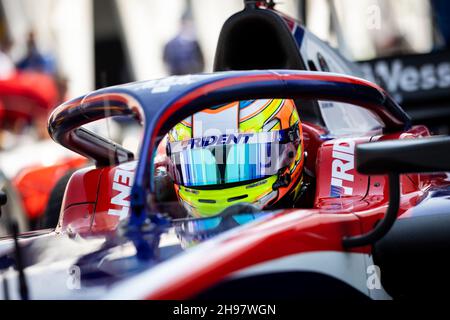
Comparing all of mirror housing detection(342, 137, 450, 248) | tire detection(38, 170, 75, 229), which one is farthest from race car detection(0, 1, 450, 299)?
tire detection(38, 170, 75, 229)

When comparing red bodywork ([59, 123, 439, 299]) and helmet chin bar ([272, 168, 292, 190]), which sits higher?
helmet chin bar ([272, 168, 292, 190])

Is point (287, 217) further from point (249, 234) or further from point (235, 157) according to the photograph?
point (235, 157)

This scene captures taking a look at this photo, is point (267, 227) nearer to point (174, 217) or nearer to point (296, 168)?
point (174, 217)

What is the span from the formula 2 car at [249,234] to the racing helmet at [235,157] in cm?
17

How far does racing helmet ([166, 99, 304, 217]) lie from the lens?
229cm

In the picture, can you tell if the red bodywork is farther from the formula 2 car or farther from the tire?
the tire

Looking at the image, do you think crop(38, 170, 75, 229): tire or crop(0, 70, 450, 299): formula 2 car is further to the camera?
crop(38, 170, 75, 229): tire

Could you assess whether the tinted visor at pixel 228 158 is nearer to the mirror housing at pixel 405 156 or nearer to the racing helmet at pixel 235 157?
the racing helmet at pixel 235 157

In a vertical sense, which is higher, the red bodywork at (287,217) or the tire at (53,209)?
the red bodywork at (287,217)

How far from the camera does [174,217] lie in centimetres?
196

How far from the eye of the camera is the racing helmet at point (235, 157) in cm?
229

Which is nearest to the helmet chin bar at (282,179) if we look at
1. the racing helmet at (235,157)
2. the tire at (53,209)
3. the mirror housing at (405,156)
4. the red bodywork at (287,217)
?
the racing helmet at (235,157)

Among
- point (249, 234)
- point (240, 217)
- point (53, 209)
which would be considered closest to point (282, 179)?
point (240, 217)
